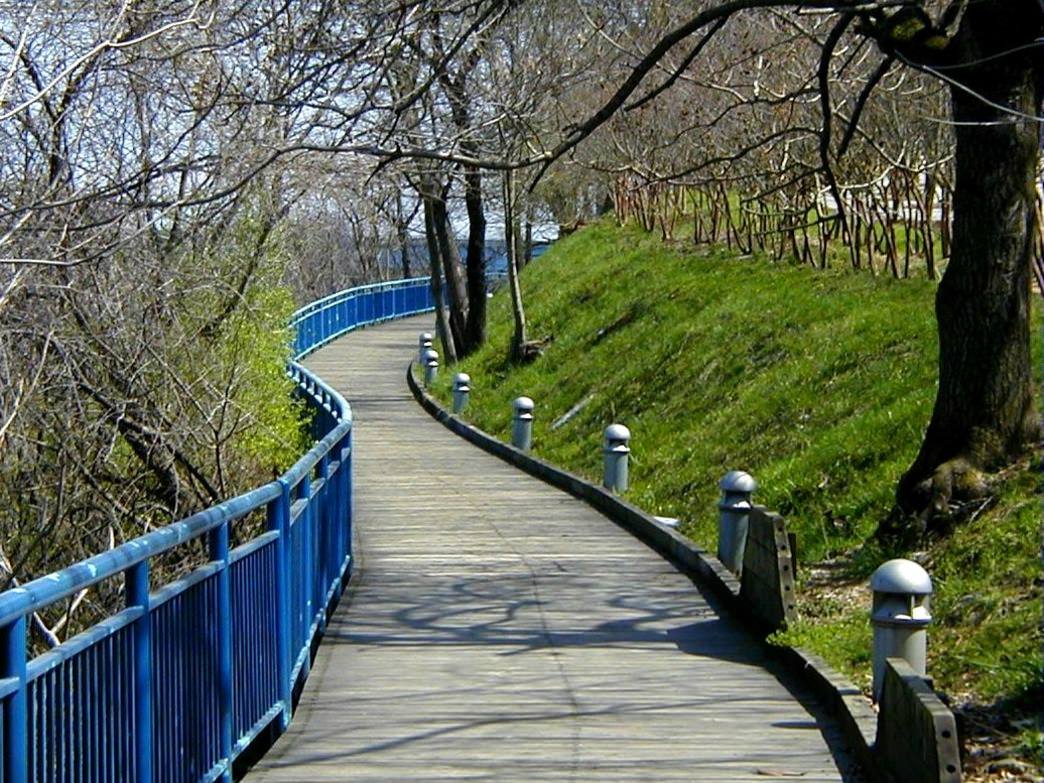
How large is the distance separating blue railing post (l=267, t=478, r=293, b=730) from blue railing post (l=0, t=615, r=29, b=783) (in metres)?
4.02

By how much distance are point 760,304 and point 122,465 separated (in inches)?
384

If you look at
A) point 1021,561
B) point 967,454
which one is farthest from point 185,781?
point 967,454

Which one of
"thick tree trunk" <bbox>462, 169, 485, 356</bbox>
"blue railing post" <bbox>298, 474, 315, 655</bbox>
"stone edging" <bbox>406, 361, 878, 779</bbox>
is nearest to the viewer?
"stone edging" <bbox>406, 361, 878, 779</bbox>

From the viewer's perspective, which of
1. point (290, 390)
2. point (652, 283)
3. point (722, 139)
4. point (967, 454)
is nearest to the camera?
point (967, 454)

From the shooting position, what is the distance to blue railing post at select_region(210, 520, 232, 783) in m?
7.00

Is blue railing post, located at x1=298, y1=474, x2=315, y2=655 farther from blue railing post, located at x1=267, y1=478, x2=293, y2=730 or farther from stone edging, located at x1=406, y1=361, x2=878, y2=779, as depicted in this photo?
stone edging, located at x1=406, y1=361, x2=878, y2=779

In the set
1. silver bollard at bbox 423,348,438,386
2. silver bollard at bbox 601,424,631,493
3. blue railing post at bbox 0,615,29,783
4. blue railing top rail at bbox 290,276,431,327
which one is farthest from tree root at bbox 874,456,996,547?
blue railing top rail at bbox 290,276,431,327

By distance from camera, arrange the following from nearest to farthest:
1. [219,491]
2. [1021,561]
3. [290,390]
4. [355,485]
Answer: [1021,561] → [219,491] → [355,485] → [290,390]

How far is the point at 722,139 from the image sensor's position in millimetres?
27766

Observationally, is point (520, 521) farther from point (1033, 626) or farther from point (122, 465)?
point (1033, 626)

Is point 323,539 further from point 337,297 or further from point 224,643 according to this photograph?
point 337,297

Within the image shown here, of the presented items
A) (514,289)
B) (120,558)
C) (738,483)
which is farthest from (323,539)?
(514,289)

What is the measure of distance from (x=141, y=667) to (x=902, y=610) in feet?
11.8

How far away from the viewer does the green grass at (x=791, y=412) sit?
9914mm
